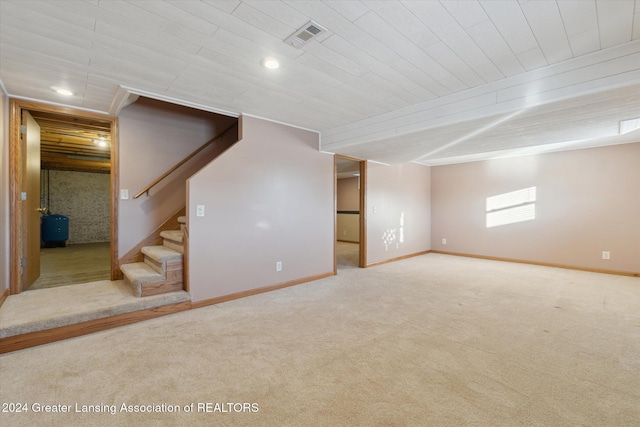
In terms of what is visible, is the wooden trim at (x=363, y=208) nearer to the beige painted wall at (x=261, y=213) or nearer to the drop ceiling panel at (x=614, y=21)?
the beige painted wall at (x=261, y=213)

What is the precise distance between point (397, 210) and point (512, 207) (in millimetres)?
2378

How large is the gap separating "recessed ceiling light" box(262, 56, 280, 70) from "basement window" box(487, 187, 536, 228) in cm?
570

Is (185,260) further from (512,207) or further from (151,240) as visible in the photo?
(512,207)

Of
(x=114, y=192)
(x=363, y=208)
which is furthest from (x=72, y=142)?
(x=363, y=208)

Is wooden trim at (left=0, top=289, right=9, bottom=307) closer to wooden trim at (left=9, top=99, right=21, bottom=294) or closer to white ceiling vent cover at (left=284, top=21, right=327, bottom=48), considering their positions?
wooden trim at (left=9, top=99, right=21, bottom=294)

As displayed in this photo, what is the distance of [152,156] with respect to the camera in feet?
12.6

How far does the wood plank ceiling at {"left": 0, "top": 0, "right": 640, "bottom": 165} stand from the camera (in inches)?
69.1

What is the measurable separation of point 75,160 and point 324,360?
821 cm

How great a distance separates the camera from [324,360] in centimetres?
215

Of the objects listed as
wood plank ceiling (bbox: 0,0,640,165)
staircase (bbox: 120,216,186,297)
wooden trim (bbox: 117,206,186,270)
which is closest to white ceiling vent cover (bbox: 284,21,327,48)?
wood plank ceiling (bbox: 0,0,640,165)

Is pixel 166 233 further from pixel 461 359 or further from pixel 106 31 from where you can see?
pixel 461 359

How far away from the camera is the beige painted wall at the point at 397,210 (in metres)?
5.60

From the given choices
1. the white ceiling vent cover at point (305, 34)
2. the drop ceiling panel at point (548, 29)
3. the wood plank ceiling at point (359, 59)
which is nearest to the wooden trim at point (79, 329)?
the wood plank ceiling at point (359, 59)

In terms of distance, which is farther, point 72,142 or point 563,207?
point 72,142
